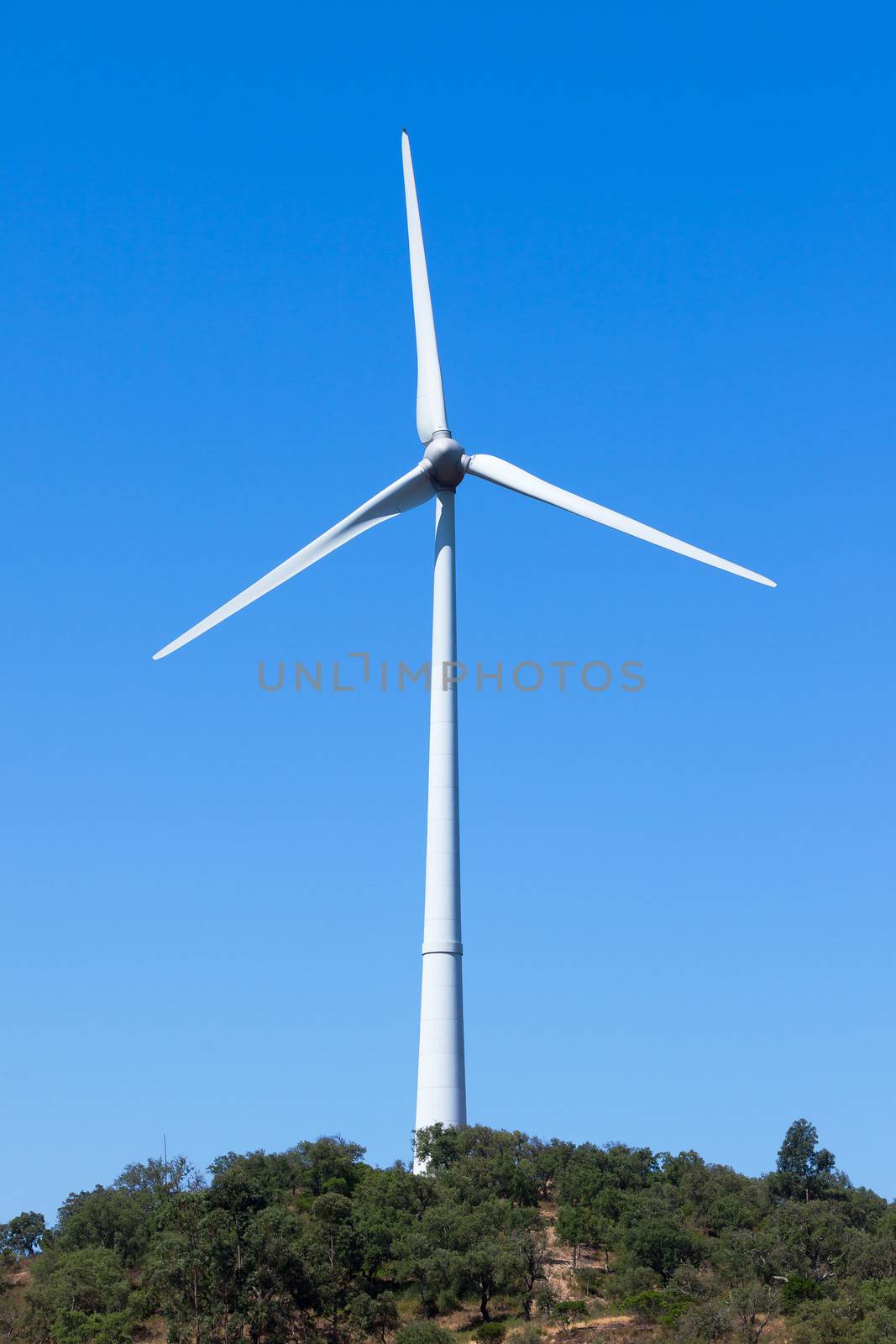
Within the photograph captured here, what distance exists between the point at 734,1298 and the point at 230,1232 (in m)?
19.5

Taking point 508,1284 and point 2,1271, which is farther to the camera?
point 2,1271

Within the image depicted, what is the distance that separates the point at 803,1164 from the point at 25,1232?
141ft

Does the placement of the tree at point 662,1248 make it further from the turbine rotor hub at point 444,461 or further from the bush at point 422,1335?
the turbine rotor hub at point 444,461

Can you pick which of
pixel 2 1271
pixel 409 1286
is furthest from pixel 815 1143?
pixel 2 1271

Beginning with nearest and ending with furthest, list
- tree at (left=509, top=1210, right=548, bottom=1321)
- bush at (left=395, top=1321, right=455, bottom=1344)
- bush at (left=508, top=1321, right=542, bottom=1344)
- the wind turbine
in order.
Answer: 1. bush at (left=395, top=1321, right=455, bottom=1344)
2. bush at (left=508, top=1321, right=542, bottom=1344)
3. tree at (left=509, top=1210, right=548, bottom=1321)
4. the wind turbine

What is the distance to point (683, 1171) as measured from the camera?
99.3 m

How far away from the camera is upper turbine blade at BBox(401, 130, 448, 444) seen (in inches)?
3743

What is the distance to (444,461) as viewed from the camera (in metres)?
92.4

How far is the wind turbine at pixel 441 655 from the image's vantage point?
8712 cm

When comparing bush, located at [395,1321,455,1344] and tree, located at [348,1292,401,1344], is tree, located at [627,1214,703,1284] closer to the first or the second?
tree, located at [348,1292,401,1344]

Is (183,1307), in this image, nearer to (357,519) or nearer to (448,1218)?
(448,1218)

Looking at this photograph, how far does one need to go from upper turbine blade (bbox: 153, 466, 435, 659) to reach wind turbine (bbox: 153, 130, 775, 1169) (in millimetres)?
43

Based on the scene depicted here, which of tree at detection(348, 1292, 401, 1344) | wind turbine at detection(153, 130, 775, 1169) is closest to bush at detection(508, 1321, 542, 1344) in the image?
tree at detection(348, 1292, 401, 1344)

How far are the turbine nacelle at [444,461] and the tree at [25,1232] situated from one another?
45.6 metres
